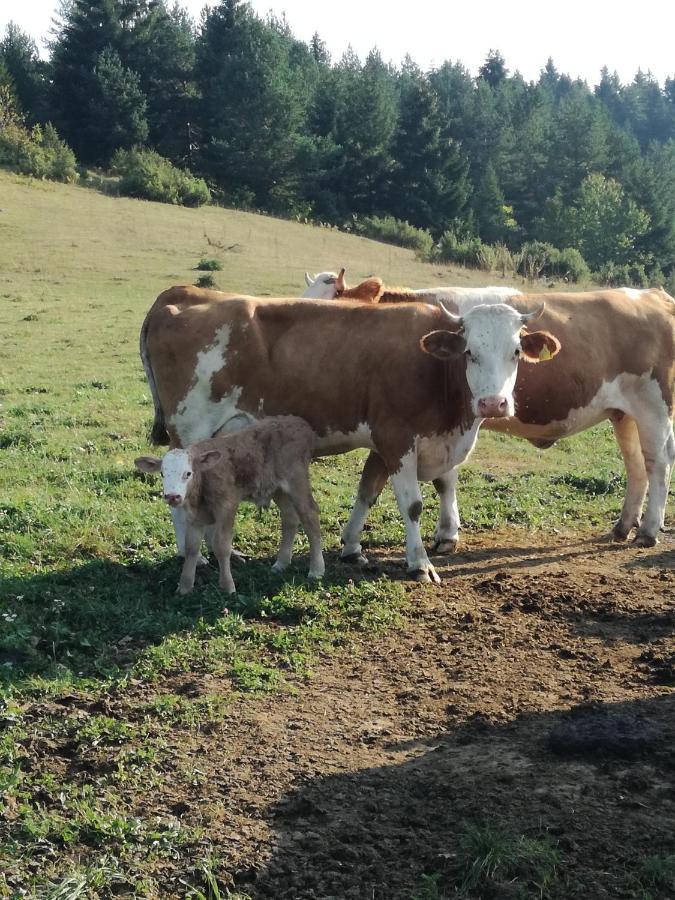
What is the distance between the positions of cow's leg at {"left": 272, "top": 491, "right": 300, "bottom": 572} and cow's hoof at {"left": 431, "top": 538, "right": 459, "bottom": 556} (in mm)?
1635

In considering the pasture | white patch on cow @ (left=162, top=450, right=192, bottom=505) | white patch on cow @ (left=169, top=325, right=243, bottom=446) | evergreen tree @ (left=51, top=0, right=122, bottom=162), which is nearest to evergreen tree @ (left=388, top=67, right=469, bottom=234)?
evergreen tree @ (left=51, top=0, right=122, bottom=162)

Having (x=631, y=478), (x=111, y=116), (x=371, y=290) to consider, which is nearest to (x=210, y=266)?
(x=371, y=290)

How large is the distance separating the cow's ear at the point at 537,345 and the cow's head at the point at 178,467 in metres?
2.81

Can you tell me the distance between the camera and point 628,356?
10.1 m

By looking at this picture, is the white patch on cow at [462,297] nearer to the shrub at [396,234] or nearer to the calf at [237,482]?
the calf at [237,482]

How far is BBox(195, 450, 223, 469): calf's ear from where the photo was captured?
7.81m

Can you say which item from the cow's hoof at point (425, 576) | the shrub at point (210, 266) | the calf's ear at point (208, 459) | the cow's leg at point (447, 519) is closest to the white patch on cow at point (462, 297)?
the cow's leg at point (447, 519)

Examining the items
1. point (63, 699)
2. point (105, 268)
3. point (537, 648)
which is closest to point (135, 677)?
point (63, 699)

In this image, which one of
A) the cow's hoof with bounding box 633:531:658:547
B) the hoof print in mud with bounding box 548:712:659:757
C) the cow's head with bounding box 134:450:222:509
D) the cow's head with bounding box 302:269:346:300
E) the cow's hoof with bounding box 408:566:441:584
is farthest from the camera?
the cow's head with bounding box 302:269:346:300

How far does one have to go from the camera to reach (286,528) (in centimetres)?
858

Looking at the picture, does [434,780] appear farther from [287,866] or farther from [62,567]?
[62,567]

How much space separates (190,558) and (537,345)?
11.3 feet

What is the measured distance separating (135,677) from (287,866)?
216cm

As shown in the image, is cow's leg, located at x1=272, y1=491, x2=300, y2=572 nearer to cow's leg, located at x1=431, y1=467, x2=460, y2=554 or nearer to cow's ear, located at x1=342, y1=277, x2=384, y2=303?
cow's leg, located at x1=431, y1=467, x2=460, y2=554
